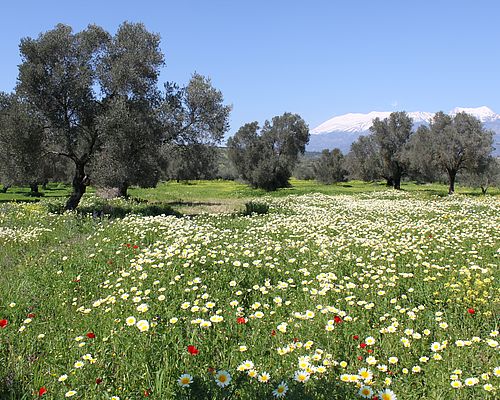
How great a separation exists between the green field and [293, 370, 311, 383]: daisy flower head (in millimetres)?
23

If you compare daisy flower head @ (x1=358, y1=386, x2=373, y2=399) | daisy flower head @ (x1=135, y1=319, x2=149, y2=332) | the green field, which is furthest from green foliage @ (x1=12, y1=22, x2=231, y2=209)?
daisy flower head @ (x1=358, y1=386, x2=373, y2=399)

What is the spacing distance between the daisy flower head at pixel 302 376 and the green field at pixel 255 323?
0.02 m

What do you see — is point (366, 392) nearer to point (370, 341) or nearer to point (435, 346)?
point (370, 341)

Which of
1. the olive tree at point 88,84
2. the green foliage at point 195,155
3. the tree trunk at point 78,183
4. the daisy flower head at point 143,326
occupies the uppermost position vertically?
the olive tree at point 88,84

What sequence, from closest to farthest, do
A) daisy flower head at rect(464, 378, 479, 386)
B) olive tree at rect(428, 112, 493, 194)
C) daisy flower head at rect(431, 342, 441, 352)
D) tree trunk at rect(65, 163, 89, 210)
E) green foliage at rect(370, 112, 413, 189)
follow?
daisy flower head at rect(464, 378, 479, 386)
daisy flower head at rect(431, 342, 441, 352)
tree trunk at rect(65, 163, 89, 210)
olive tree at rect(428, 112, 493, 194)
green foliage at rect(370, 112, 413, 189)

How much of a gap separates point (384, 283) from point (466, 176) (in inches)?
2672

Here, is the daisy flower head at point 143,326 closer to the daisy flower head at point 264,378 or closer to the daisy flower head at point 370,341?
the daisy flower head at point 264,378

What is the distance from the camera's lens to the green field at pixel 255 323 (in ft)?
15.0

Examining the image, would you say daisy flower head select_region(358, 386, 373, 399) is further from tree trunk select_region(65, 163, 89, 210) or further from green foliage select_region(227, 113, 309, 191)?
green foliage select_region(227, 113, 309, 191)

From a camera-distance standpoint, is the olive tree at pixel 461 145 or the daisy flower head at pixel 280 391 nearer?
the daisy flower head at pixel 280 391

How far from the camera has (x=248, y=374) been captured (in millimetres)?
4629

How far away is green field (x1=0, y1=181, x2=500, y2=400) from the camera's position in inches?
180

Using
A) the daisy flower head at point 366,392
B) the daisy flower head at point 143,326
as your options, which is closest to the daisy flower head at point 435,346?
the daisy flower head at point 366,392

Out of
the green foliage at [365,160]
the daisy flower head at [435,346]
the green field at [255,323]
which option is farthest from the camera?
the green foliage at [365,160]
